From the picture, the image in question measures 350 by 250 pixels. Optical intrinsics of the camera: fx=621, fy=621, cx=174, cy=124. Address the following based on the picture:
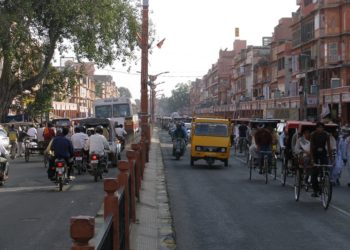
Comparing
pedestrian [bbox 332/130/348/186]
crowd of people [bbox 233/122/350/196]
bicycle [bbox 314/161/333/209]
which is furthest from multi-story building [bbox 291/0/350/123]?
bicycle [bbox 314/161/333/209]

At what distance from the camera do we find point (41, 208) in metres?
12.6

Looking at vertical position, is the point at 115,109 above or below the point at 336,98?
below

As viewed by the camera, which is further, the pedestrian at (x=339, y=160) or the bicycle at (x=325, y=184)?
the pedestrian at (x=339, y=160)

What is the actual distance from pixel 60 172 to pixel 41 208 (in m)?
2.81

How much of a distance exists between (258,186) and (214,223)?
22.3 feet

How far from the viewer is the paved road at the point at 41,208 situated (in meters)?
9.27

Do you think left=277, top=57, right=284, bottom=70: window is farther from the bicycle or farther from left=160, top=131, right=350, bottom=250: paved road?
the bicycle

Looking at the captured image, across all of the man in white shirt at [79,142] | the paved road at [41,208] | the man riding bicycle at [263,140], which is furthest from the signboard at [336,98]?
the man in white shirt at [79,142]

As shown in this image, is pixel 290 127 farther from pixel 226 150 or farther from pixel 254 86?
pixel 254 86

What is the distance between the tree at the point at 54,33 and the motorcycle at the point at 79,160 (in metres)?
→ 13.8

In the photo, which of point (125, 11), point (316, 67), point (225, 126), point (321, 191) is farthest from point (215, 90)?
point (321, 191)

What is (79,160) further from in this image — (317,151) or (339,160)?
(317,151)

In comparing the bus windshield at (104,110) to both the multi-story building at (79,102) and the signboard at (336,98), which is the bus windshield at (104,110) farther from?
the signboard at (336,98)

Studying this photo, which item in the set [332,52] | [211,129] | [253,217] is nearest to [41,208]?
[253,217]
